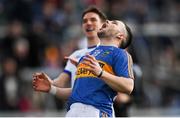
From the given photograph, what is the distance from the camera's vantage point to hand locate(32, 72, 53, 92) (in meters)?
9.07

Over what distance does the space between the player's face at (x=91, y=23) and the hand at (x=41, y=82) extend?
106 centimetres

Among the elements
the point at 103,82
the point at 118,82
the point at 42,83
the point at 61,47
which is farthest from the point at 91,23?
the point at 61,47

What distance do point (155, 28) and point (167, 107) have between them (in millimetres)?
2518

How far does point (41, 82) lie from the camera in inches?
360

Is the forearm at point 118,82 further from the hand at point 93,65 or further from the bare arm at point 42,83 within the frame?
the bare arm at point 42,83

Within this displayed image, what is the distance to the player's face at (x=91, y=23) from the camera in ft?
32.8

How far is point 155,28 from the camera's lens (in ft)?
61.9

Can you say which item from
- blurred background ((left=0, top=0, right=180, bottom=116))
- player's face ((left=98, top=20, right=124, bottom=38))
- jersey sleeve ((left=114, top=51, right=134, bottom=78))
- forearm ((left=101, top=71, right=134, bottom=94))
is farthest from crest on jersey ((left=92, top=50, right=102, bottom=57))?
blurred background ((left=0, top=0, right=180, bottom=116))

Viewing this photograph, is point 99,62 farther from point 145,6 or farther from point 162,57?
point 145,6

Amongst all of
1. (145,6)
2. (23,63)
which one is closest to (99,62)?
(23,63)

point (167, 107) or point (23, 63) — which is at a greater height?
point (23, 63)

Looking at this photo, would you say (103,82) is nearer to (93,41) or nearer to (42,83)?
(42,83)

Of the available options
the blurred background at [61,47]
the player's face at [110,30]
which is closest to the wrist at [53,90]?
the player's face at [110,30]

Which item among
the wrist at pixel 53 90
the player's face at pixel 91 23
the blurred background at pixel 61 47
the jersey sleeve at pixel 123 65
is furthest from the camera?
A: the blurred background at pixel 61 47
